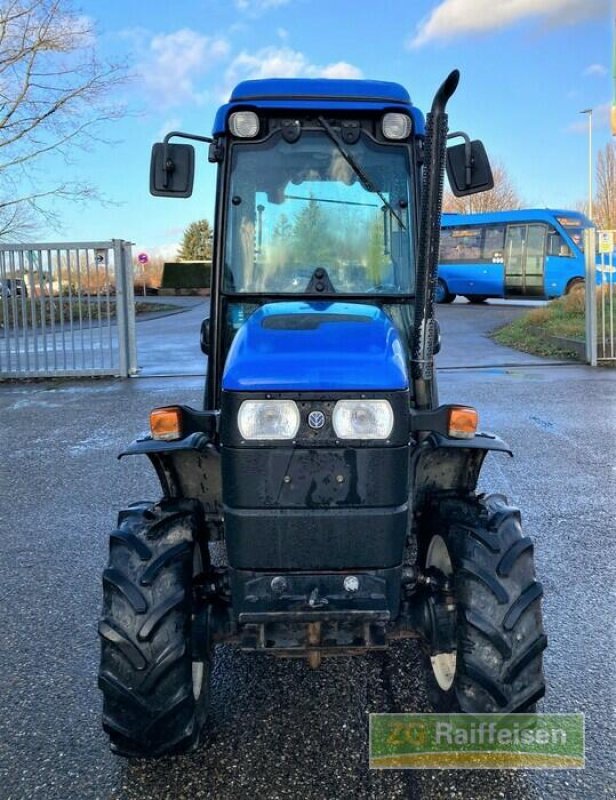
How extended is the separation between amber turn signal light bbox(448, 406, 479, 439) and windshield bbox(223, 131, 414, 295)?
0.85m

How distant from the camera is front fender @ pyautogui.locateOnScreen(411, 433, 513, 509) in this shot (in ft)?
9.87

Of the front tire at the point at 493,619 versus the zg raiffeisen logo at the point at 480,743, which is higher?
the front tire at the point at 493,619

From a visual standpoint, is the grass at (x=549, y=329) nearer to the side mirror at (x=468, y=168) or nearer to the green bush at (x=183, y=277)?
the side mirror at (x=468, y=168)

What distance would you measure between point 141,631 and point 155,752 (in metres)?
0.44

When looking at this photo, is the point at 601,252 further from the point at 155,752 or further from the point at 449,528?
the point at 155,752

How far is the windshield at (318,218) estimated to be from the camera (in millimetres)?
3434

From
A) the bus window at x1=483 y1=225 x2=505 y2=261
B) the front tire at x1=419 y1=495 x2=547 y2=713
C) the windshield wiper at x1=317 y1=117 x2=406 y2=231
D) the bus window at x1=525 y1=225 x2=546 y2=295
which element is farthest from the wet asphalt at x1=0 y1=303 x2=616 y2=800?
the bus window at x1=483 y1=225 x2=505 y2=261

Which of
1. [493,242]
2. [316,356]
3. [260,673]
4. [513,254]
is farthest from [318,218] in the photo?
[493,242]

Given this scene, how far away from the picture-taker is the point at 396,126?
3.34 metres

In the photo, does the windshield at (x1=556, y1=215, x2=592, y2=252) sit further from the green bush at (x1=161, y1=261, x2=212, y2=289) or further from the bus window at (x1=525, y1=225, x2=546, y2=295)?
the green bush at (x1=161, y1=261, x2=212, y2=289)

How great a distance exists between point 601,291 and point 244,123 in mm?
10776

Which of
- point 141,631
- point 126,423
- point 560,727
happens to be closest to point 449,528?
point 560,727

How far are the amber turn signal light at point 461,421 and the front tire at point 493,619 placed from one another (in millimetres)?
336

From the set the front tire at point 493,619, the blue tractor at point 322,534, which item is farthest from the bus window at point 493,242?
the front tire at point 493,619
